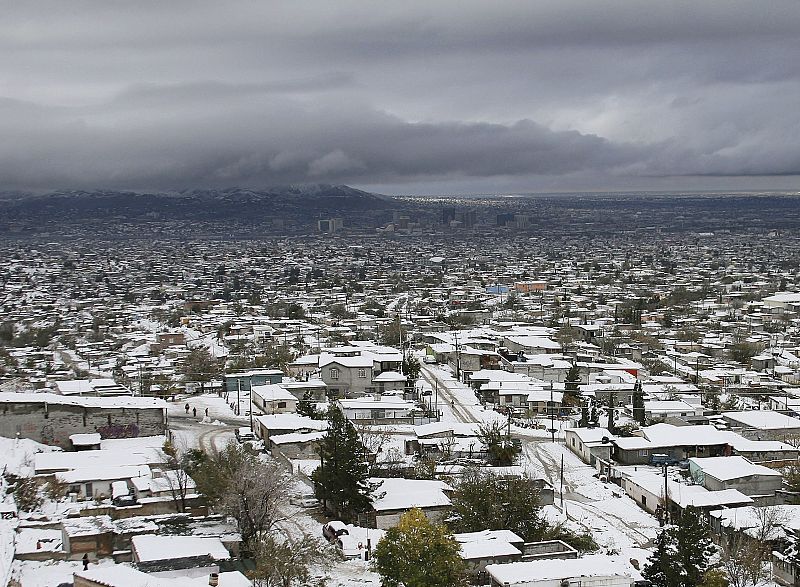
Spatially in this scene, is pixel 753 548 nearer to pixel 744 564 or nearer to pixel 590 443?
pixel 744 564

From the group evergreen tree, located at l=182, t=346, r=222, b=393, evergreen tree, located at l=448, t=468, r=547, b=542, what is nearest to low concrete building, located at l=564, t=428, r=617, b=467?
evergreen tree, located at l=448, t=468, r=547, b=542

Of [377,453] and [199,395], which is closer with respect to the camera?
[377,453]

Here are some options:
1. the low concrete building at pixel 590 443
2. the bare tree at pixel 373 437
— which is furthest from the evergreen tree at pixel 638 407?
the bare tree at pixel 373 437

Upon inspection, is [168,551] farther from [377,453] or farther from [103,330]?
[103,330]

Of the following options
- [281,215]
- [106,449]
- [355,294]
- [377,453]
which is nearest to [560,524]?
[377,453]

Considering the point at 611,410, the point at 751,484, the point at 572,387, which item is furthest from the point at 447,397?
the point at 751,484

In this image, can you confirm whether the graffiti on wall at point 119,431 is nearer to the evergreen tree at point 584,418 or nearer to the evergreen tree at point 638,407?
the evergreen tree at point 584,418

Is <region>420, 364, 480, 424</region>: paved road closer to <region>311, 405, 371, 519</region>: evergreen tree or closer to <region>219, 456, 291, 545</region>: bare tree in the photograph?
<region>311, 405, 371, 519</region>: evergreen tree
